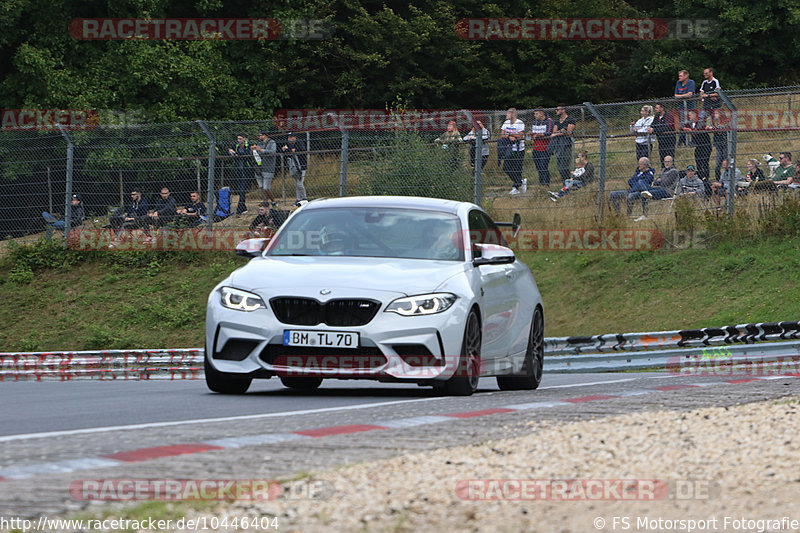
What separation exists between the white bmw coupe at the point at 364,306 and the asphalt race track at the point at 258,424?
0.90 feet

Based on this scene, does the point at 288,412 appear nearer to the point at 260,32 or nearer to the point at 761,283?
the point at 761,283

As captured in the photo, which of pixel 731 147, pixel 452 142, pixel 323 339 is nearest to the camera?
pixel 323 339

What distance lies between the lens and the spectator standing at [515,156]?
25.0 metres

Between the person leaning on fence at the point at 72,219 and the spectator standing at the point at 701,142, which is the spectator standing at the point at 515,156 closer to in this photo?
the spectator standing at the point at 701,142

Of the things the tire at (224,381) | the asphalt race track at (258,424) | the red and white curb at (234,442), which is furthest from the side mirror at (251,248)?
the red and white curb at (234,442)

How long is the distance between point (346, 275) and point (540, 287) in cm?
1418

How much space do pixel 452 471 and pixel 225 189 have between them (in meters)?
21.7

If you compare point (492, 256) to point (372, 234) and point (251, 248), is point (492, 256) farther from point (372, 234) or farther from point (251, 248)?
point (251, 248)

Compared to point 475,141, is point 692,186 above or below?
below

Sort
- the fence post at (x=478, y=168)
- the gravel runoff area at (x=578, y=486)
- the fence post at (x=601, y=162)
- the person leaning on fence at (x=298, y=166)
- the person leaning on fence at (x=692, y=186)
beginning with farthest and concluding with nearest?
the person leaning on fence at (x=298, y=166) → the fence post at (x=478, y=168) → the fence post at (x=601, y=162) → the person leaning on fence at (x=692, y=186) → the gravel runoff area at (x=578, y=486)

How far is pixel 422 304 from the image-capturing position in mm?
10445

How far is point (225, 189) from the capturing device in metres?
27.5

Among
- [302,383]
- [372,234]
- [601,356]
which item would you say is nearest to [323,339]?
[372,234]

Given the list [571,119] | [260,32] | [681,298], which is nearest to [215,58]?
[260,32]
